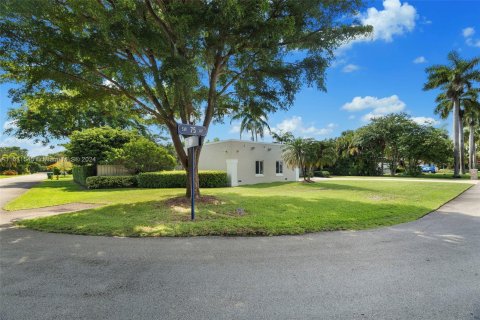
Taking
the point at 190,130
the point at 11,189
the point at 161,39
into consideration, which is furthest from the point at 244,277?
the point at 11,189

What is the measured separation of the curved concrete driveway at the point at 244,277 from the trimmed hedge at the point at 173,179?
40.8ft

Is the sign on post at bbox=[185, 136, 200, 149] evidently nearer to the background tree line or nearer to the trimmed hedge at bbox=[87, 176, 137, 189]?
the trimmed hedge at bbox=[87, 176, 137, 189]

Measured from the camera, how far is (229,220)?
7.12m

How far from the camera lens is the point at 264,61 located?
10.1 m

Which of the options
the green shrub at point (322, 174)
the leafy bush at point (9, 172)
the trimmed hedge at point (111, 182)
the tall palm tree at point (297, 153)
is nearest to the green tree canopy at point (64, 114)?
the trimmed hedge at point (111, 182)

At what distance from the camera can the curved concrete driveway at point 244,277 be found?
9.44ft

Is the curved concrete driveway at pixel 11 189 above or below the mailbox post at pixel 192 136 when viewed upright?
below

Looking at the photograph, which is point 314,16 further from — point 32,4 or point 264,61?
point 32,4

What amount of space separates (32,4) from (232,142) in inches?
565

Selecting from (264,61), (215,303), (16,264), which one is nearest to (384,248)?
(215,303)

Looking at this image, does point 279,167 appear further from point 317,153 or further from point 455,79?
point 455,79

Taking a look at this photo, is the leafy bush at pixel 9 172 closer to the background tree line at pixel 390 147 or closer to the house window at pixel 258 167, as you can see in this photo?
the background tree line at pixel 390 147

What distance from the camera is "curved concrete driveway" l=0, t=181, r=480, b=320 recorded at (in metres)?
2.88

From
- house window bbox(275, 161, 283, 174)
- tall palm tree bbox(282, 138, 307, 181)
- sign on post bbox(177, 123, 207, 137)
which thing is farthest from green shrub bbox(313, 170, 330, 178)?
sign on post bbox(177, 123, 207, 137)
